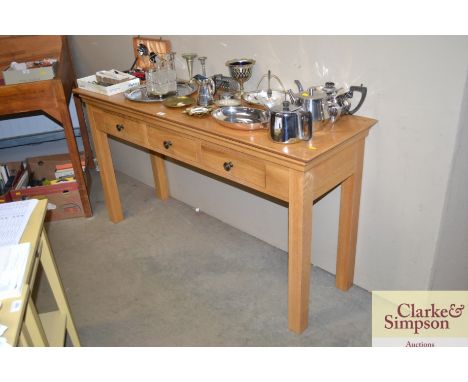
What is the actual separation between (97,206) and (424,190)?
2.03 metres

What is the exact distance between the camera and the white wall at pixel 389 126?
1597mm

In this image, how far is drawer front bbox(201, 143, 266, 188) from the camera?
173 cm

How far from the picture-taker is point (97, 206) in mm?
3025

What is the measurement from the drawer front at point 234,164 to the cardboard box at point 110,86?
721 millimetres

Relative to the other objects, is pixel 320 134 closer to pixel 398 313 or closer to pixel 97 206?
pixel 398 313

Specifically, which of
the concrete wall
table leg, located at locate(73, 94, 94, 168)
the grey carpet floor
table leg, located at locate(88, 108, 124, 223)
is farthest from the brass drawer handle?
table leg, located at locate(73, 94, 94, 168)

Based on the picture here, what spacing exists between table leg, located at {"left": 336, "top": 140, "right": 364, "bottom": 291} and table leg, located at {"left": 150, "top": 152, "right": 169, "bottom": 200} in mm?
1325

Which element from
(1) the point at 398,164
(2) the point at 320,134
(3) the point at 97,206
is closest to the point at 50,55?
(3) the point at 97,206

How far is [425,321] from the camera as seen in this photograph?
6.25 ft

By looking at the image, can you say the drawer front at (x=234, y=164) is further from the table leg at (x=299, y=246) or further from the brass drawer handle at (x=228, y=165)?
the table leg at (x=299, y=246)

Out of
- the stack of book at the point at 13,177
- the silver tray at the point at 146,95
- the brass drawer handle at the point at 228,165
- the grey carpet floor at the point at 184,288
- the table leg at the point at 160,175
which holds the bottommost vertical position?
the grey carpet floor at the point at 184,288

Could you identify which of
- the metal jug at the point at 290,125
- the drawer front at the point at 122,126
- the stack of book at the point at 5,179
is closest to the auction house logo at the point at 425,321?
the metal jug at the point at 290,125

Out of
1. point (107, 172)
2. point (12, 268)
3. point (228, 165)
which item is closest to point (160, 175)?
point (107, 172)
